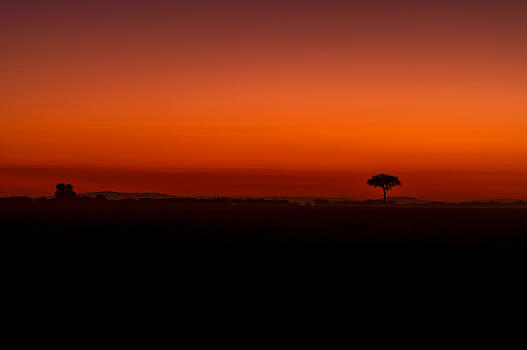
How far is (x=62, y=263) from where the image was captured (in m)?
20.5

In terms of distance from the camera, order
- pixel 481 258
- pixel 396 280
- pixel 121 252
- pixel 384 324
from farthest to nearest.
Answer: pixel 121 252 → pixel 481 258 → pixel 396 280 → pixel 384 324

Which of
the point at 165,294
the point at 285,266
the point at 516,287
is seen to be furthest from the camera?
the point at 285,266

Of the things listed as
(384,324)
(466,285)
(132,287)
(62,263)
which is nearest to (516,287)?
(466,285)

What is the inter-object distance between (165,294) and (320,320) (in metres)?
4.92

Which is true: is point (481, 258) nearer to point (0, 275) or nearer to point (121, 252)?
point (121, 252)

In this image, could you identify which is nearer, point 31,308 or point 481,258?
point 31,308

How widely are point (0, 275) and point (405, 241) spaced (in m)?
21.9

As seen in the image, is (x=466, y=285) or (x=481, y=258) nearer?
(x=466, y=285)

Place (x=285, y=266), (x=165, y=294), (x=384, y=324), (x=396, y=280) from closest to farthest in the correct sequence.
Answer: (x=384, y=324) → (x=165, y=294) → (x=396, y=280) → (x=285, y=266)

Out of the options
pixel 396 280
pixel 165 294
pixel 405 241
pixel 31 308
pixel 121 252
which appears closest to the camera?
pixel 31 308

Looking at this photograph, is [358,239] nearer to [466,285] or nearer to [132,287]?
[466,285]

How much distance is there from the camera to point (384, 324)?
11.6m

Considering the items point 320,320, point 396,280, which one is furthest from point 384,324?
point 396,280

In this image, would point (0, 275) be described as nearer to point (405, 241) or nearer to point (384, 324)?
point (384, 324)
